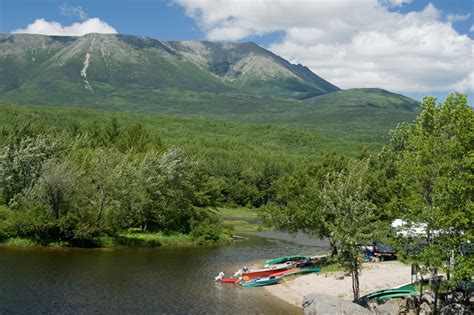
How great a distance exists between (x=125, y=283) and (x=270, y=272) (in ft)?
47.7

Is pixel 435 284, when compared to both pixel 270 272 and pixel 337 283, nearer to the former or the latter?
pixel 337 283

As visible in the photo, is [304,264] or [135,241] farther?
[135,241]

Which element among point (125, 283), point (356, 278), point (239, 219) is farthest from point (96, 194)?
point (239, 219)

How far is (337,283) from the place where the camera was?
44.5m

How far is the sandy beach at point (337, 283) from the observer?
1646 inches

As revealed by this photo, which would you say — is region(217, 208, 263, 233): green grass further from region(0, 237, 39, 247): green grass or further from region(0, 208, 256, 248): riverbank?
region(0, 237, 39, 247): green grass

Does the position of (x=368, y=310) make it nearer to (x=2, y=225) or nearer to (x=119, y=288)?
(x=119, y=288)

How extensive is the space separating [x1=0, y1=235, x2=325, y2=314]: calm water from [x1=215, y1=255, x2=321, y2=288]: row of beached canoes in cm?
150

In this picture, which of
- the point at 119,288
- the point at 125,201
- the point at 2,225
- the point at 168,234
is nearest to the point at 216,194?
the point at 168,234

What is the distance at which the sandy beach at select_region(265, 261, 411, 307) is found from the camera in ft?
137

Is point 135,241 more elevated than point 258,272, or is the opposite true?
point 258,272

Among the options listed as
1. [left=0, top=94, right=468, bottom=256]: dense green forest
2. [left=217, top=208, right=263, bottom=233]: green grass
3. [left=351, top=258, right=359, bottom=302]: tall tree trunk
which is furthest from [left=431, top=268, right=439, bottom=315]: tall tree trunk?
[left=217, top=208, right=263, bottom=233]: green grass

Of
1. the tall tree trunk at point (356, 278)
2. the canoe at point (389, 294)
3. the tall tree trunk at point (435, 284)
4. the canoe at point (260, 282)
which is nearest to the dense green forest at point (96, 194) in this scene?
the canoe at point (260, 282)

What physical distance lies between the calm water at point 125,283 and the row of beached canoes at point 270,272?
1497 millimetres
